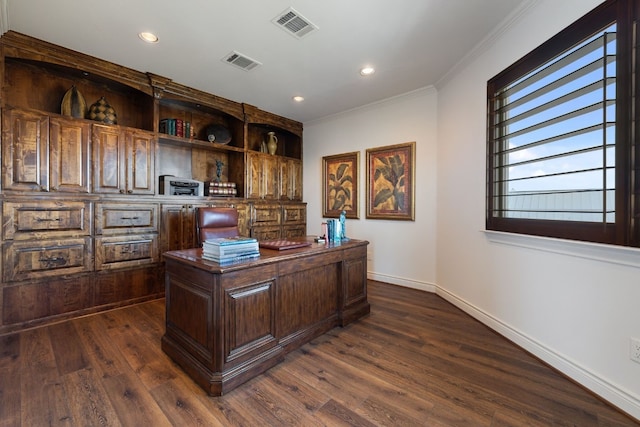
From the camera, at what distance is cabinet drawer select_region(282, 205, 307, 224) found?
4953mm

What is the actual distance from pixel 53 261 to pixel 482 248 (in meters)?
4.25

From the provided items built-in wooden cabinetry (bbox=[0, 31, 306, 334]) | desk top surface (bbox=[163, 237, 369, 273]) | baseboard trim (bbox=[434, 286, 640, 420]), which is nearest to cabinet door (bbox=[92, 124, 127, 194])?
built-in wooden cabinetry (bbox=[0, 31, 306, 334])

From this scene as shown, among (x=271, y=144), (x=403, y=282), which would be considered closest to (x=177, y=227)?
(x=271, y=144)

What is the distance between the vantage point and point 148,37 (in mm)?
2562

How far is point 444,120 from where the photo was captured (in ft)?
11.2

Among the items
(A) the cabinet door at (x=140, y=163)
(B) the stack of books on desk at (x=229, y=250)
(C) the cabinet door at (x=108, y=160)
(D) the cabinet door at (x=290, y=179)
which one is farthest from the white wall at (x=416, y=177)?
(C) the cabinet door at (x=108, y=160)

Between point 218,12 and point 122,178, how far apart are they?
6.88 feet

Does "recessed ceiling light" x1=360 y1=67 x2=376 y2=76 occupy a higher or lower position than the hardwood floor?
higher

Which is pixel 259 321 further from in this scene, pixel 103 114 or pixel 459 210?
pixel 103 114

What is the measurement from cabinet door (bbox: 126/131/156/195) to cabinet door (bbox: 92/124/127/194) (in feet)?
0.20

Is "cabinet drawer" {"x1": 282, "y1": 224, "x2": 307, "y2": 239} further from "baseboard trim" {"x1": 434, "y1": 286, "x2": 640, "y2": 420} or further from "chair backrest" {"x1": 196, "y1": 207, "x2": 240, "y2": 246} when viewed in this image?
"baseboard trim" {"x1": 434, "y1": 286, "x2": 640, "y2": 420}

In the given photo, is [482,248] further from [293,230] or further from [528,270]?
[293,230]

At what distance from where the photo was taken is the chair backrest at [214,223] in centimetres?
273

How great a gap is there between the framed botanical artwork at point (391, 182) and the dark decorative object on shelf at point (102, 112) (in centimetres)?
336
